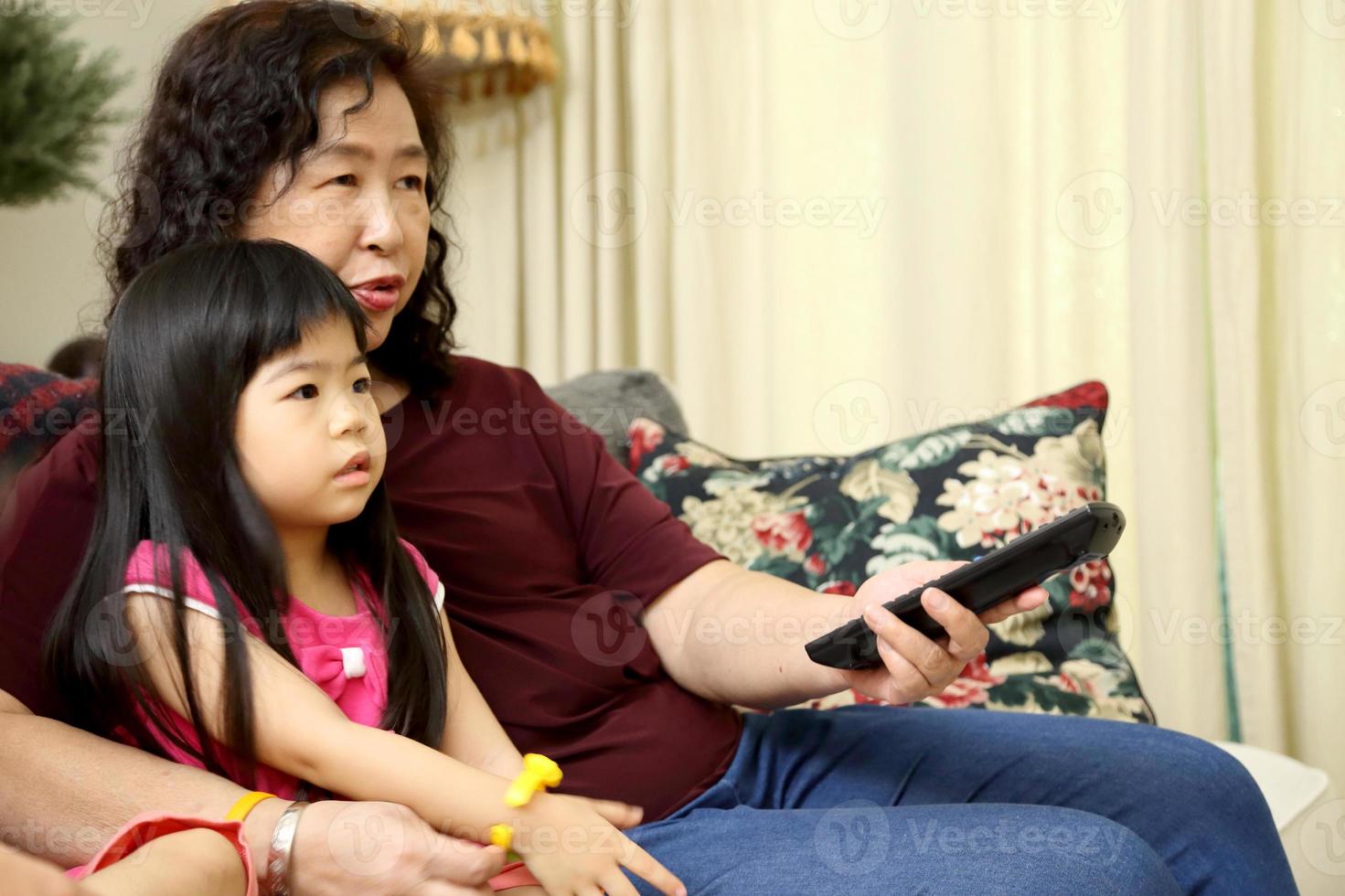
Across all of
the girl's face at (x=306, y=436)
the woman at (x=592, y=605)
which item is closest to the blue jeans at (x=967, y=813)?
the woman at (x=592, y=605)

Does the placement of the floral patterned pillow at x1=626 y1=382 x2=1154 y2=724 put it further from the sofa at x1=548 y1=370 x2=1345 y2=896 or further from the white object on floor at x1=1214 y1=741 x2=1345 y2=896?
the white object on floor at x1=1214 y1=741 x2=1345 y2=896

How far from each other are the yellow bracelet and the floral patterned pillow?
2.26 ft

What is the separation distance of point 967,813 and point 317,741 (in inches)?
19.2

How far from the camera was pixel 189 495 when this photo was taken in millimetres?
862

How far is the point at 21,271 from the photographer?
6.16 feet

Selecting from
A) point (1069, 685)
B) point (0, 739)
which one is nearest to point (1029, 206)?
point (1069, 685)

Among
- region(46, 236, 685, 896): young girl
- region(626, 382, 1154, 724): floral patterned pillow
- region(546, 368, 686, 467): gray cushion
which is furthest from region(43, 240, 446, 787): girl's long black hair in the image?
region(546, 368, 686, 467): gray cushion

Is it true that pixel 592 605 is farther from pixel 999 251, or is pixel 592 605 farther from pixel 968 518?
pixel 999 251

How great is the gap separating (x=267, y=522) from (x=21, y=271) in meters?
1.27

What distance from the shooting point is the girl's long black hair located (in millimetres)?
833

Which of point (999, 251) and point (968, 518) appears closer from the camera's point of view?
point (968, 518)

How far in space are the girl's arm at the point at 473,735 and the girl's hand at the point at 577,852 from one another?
0.11 metres

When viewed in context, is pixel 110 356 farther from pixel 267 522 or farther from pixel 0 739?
pixel 0 739

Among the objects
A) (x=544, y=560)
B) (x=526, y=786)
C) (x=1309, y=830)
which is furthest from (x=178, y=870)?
(x=1309, y=830)
